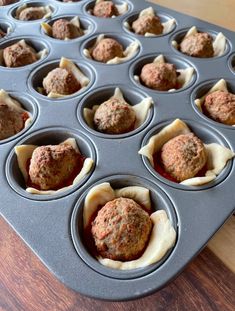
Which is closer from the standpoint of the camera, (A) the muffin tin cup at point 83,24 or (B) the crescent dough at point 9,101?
(B) the crescent dough at point 9,101

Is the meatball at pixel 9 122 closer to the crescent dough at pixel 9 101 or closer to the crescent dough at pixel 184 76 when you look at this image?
the crescent dough at pixel 9 101

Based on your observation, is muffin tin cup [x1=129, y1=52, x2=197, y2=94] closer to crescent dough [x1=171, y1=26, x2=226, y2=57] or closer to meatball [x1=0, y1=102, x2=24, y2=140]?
crescent dough [x1=171, y1=26, x2=226, y2=57]

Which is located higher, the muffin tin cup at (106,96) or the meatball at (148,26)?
the meatball at (148,26)

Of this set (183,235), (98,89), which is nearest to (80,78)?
(98,89)

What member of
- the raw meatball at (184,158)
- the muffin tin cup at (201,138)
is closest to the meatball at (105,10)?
the muffin tin cup at (201,138)

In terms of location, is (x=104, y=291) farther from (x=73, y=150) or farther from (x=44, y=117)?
(x=44, y=117)

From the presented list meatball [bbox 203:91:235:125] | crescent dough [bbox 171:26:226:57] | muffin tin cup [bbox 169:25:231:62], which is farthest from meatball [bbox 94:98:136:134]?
crescent dough [bbox 171:26:226:57]

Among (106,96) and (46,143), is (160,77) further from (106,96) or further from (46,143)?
(46,143)

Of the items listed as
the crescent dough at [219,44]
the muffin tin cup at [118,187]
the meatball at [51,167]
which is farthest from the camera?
the crescent dough at [219,44]
